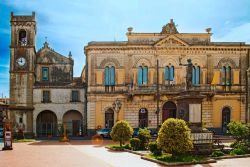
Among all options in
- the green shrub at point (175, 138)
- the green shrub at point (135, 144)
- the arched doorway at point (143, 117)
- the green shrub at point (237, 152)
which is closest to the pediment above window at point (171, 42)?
the arched doorway at point (143, 117)

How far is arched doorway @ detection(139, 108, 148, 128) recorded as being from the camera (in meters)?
48.0

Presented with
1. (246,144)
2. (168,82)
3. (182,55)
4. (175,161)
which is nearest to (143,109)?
(168,82)

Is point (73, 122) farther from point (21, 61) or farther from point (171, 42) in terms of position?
point (171, 42)

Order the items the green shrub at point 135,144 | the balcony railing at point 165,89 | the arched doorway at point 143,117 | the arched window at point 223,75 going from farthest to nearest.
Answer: the arched window at point 223,75 → the arched doorway at point 143,117 → the balcony railing at point 165,89 → the green shrub at point 135,144

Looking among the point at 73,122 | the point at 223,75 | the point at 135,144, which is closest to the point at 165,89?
the point at 223,75

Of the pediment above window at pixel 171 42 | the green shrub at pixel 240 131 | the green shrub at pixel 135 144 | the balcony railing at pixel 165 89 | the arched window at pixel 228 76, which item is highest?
the pediment above window at pixel 171 42

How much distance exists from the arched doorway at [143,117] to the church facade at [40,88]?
7.46 meters

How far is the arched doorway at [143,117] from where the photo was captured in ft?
157

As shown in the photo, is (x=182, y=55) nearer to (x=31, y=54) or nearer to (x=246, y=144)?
(x=31, y=54)

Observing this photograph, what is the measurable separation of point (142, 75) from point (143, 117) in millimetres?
5233

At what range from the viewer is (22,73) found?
Result: 159 ft

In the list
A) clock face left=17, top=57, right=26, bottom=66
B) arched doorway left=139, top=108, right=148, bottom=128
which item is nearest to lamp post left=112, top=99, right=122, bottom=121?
arched doorway left=139, top=108, right=148, bottom=128

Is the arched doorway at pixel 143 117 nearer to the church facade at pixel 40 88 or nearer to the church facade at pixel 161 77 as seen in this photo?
the church facade at pixel 161 77

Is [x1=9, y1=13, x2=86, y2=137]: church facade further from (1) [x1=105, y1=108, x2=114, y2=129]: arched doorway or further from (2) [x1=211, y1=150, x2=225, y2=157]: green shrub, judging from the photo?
(2) [x1=211, y1=150, x2=225, y2=157]: green shrub
